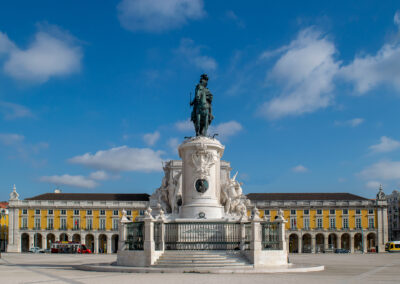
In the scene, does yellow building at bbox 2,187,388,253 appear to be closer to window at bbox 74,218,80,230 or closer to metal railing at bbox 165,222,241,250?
window at bbox 74,218,80,230

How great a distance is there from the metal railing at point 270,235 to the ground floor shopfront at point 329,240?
238 ft

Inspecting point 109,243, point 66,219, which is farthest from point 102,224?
point 66,219

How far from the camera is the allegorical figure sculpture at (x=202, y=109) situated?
26.1 meters

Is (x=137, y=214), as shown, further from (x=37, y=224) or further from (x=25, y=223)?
(x=25, y=223)

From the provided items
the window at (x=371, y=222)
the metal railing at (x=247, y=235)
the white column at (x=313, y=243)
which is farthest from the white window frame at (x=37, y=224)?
the metal railing at (x=247, y=235)

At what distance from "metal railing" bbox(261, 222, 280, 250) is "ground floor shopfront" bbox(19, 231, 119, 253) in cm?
7348

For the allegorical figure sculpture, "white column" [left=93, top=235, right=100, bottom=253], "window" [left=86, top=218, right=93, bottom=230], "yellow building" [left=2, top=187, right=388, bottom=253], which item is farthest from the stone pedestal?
"window" [left=86, top=218, right=93, bottom=230]

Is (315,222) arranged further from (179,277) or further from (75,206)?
(179,277)

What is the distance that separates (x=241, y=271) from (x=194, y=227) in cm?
382

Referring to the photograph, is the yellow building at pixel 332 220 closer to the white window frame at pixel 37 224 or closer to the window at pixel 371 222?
the window at pixel 371 222

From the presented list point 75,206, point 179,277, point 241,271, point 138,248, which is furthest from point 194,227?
point 75,206

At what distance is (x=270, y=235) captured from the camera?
21.4 meters

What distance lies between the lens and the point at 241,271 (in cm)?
1856

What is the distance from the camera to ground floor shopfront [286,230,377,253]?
92500mm
